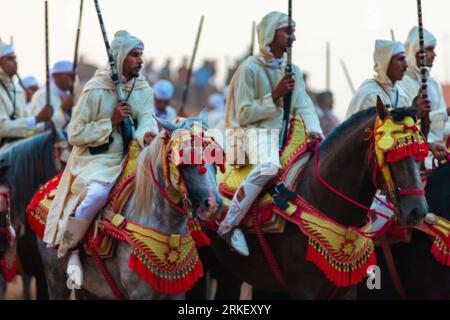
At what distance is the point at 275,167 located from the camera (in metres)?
9.15

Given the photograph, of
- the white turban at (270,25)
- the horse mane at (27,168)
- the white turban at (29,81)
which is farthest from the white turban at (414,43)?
the white turban at (29,81)

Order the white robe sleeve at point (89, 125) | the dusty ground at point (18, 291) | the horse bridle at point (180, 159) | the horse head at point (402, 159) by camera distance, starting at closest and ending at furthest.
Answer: the horse bridle at point (180, 159), the horse head at point (402, 159), the white robe sleeve at point (89, 125), the dusty ground at point (18, 291)

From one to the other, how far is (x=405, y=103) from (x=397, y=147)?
2043 millimetres

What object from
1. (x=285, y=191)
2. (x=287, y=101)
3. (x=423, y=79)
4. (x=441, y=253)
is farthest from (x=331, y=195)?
(x=423, y=79)

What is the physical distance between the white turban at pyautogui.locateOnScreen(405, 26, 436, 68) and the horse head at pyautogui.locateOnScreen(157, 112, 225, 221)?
343 cm

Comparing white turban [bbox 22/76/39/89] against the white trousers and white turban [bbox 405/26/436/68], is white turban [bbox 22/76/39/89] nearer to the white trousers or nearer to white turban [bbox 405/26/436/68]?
white turban [bbox 405/26/436/68]

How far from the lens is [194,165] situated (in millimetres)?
7875

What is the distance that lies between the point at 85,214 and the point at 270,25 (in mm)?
2431

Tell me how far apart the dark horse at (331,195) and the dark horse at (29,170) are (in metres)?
2.69

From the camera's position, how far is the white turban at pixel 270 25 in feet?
32.1

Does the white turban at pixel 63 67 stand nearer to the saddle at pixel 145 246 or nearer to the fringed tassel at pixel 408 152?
the saddle at pixel 145 246

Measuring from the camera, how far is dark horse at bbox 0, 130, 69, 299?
35.9 ft

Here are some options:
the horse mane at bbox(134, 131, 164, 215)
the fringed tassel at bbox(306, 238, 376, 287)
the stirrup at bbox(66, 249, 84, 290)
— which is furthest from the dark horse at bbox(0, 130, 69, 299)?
the fringed tassel at bbox(306, 238, 376, 287)

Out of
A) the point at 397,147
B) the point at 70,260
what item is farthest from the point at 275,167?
the point at 70,260
